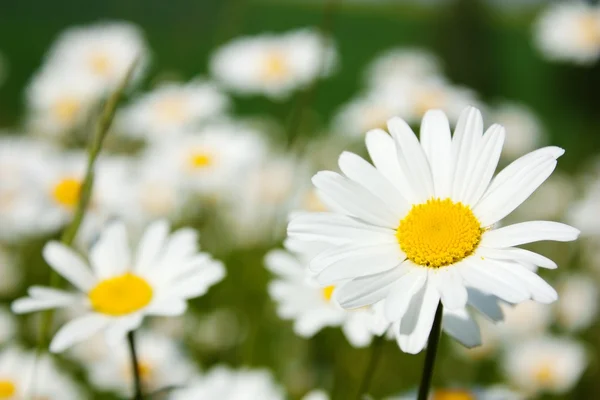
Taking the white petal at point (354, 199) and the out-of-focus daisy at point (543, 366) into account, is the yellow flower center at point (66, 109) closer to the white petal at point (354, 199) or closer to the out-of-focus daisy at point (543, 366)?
the out-of-focus daisy at point (543, 366)

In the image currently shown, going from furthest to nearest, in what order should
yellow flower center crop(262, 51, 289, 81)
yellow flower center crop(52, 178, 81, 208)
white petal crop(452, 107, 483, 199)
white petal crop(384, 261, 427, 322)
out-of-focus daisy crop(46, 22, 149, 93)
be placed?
out-of-focus daisy crop(46, 22, 149, 93)
yellow flower center crop(262, 51, 289, 81)
yellow flower center crop(52, 178, 81, 208)
white petal crop(452, 107, 483, 199)
white petal crop(384, 261, 427, 322)

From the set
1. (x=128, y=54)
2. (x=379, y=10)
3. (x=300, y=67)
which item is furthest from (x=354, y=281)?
(x=379, y=10)

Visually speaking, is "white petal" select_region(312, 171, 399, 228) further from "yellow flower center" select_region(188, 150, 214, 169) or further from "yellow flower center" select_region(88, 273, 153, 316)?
"yellow flower center" select_region(188, 150, 214, 169)

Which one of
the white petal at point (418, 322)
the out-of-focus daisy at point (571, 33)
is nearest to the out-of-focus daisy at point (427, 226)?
the white petal at point (418, 322)

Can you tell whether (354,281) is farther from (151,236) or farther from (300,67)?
(300,67)

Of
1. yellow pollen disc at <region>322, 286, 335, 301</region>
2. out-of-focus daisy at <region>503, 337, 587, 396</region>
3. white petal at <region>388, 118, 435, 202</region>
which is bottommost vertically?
out-of-focus daisy at <region>503, 337, 587, 396</region>

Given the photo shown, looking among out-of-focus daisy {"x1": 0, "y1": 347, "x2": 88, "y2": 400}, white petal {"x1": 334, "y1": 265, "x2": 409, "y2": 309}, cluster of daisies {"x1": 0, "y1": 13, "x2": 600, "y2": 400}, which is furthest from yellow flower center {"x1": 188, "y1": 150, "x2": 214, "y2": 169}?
white petal {"x1": 334, "y1": 265, "x2": 409, "y2": 309}
